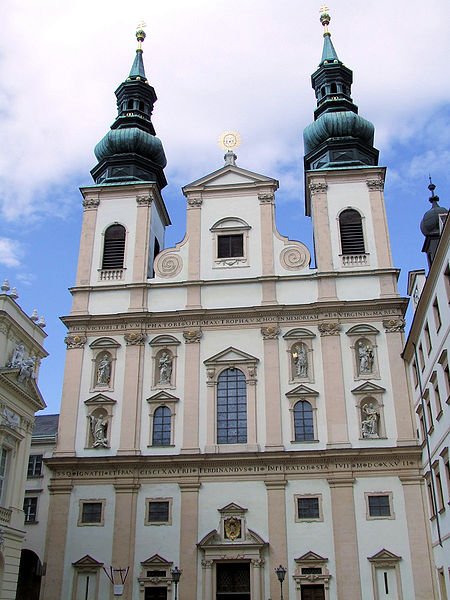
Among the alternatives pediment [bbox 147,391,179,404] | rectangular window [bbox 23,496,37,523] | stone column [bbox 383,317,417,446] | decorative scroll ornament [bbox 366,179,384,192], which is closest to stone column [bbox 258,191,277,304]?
decorative scroll ornament [bbox 366,179,384,192]

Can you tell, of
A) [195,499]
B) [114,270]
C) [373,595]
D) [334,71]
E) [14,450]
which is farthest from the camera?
[334,71]

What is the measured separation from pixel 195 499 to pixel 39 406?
7.08m

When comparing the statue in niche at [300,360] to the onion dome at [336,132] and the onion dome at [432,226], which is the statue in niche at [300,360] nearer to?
the onion dome at [432,226]

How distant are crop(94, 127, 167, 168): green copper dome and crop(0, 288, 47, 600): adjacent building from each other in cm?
1411

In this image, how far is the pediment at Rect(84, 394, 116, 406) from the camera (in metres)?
29.3

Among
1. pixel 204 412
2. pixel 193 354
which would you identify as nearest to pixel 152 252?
pixel 193 354

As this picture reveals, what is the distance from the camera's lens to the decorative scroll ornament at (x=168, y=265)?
32.0m

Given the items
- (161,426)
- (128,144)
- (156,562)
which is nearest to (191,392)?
(161,426)

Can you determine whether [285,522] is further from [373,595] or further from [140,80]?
[140,80]

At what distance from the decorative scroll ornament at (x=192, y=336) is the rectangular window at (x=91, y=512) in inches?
290

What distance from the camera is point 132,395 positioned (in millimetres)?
29281

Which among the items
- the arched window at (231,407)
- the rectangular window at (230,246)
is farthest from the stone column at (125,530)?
the rectangular window at (230,246)

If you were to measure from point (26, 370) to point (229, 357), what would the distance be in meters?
9.24

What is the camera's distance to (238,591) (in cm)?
2592
